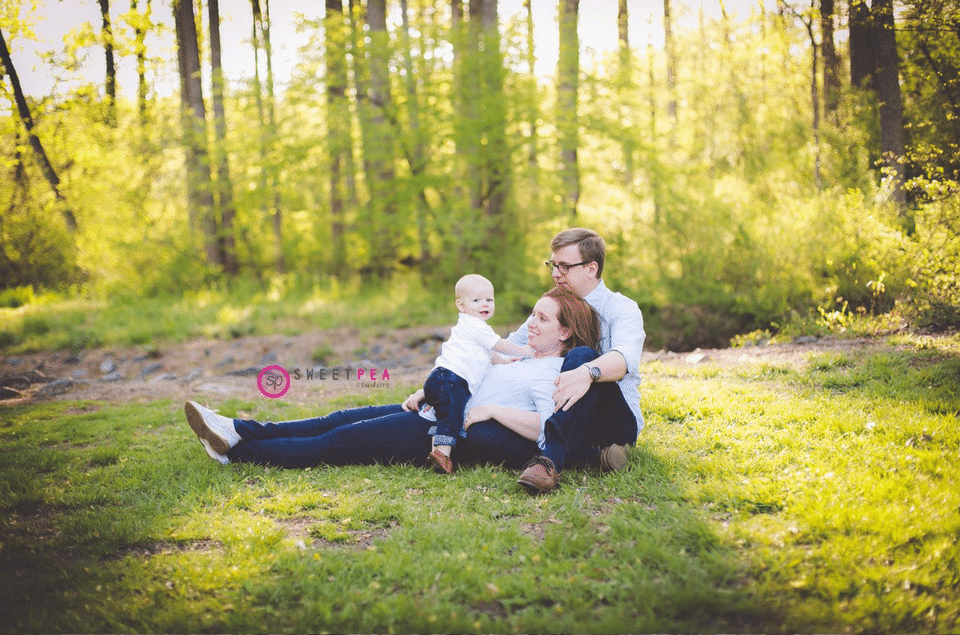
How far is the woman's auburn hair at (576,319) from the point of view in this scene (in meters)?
3.87

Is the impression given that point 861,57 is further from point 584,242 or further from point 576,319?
point 576,319

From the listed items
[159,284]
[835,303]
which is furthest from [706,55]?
[159,284]

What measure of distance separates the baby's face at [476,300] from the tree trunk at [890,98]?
21.2 feet

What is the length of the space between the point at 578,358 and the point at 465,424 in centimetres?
87

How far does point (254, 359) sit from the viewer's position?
344 inches

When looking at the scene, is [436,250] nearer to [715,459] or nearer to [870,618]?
[715,459]

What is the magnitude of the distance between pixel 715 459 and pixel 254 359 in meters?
6.83

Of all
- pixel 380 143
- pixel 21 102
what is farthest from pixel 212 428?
pixel 380 143

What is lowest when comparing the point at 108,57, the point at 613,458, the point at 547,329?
the point at 613,458

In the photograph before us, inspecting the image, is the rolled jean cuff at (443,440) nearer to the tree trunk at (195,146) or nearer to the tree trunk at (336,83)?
the tree trunk at (336,83)

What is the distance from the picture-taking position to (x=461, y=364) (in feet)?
12.7

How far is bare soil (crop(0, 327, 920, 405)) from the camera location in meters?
6.79

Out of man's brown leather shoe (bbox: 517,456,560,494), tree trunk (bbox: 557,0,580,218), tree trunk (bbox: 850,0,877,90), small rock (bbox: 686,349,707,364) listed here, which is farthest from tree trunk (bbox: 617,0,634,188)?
man's brown leather shoe (bbox: 517,456,560,494)

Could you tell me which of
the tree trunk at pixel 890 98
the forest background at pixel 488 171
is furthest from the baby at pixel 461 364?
the tree trunk at pixel 890 98
